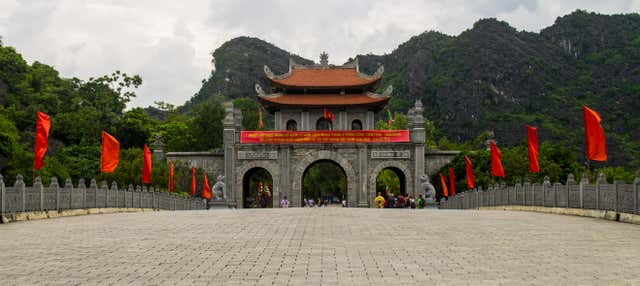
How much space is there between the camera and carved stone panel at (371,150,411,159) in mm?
45438

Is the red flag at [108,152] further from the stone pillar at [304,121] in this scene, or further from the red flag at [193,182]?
the stone pillar at [304,121]

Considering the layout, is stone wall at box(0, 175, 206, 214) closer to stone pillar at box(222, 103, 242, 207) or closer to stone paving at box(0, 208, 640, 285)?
stone paving at box(0, 208, 640, 285)

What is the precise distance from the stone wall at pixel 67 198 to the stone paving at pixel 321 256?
3.86 meters

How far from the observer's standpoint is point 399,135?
4581cm

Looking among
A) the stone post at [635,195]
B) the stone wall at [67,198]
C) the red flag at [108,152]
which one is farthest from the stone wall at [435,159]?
the stone post at [635,195]

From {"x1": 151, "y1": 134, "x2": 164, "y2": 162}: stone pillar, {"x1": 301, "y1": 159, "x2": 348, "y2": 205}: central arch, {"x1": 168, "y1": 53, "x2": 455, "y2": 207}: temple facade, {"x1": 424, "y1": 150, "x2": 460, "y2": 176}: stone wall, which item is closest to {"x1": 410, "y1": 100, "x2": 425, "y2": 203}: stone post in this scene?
{"x1": 168, "y1": 53, "x2": 455, "y2": 207}: temple facade

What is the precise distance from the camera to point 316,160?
46.1m

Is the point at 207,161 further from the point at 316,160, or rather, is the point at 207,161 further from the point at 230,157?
the point at 316,160

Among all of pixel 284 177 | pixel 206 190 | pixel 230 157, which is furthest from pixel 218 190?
pixel 284 177

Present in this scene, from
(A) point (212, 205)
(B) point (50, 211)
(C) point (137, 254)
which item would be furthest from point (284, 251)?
(A) point (212, 205)

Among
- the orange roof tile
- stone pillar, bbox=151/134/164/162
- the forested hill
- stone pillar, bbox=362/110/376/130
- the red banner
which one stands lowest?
stone pillar, bbox=151/134/164/162

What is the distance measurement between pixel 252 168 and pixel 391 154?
9.43 meters

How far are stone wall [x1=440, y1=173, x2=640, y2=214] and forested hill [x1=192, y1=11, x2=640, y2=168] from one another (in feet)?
207

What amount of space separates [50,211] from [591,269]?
16.6 metres
